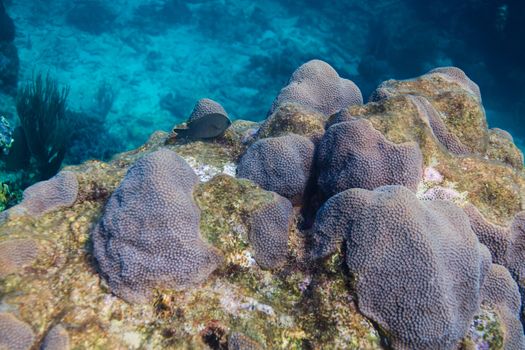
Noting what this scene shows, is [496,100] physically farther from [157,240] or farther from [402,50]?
[157,240]

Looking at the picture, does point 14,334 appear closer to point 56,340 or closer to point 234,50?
point 56,340

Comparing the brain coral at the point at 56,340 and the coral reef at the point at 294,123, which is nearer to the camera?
the brain coral at the point at 56,340

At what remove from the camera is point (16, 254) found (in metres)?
2.08

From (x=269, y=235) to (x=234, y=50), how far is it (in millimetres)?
18548

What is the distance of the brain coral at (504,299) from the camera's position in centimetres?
220

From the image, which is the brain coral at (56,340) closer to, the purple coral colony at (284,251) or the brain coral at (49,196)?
the purple coral colony at (284,251)

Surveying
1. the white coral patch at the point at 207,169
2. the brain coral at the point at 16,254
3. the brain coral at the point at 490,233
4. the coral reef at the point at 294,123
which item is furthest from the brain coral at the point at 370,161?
the brain coral at the point at 16,254

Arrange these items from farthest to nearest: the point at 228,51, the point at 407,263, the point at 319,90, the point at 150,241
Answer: the point at 228,51 < the point at 319,90 < the point at 150,241 < the point at 407,263

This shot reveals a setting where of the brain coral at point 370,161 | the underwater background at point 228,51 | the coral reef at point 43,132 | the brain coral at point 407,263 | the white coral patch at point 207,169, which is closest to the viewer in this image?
the brain coral at point 407,263

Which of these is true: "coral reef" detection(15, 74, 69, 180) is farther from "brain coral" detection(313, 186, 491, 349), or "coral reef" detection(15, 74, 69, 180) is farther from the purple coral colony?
"brain coral" detection(313, 186, 491, 349)

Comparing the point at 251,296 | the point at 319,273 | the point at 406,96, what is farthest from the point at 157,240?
the point at 406,96

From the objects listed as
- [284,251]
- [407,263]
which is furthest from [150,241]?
[407,263]

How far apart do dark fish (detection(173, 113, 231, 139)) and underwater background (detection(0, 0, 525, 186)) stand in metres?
7.17

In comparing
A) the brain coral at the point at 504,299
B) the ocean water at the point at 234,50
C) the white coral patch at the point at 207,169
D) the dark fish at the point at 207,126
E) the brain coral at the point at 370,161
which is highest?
the brain coral at the point at 370,161
